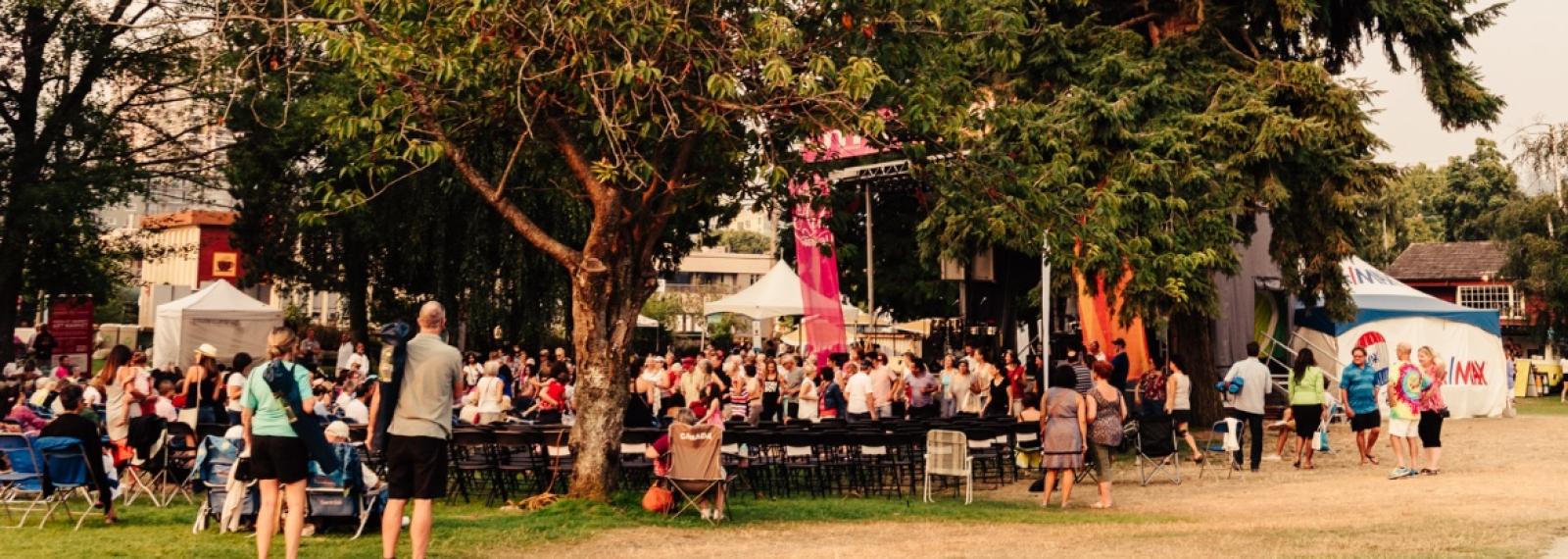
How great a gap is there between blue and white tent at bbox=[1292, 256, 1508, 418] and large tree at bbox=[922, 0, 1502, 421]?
7578mm

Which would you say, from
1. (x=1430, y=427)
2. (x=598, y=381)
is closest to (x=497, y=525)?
(x=598, y=381)

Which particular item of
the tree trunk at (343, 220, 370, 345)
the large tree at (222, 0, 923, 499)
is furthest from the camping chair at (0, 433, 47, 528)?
the tree trunk at (343, 220, 370, 345)

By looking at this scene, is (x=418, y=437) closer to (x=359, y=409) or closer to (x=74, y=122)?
(x=359, y=409)

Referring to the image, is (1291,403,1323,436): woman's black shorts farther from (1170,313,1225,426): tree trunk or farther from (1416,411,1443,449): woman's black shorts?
(1170,313,1225,426): tree trunk

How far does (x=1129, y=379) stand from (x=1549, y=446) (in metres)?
5.99

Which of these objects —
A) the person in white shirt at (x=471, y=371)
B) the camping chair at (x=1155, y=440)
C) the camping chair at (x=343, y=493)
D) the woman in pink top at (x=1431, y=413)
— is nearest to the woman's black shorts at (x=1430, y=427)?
the woman in pink top at (x=1431, y=413)

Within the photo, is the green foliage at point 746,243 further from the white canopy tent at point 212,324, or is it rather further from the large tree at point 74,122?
the large tree at point 74,122

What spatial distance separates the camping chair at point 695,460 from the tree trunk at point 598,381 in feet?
2.47

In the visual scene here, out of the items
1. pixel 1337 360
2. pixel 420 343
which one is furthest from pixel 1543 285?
pixel 420 343

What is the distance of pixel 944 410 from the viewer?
66.1 feet

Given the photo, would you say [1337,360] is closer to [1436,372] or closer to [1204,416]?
[1204,416]

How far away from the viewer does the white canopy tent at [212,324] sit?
34.4 meters

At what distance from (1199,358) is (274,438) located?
17.6m

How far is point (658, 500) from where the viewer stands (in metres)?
12.2
